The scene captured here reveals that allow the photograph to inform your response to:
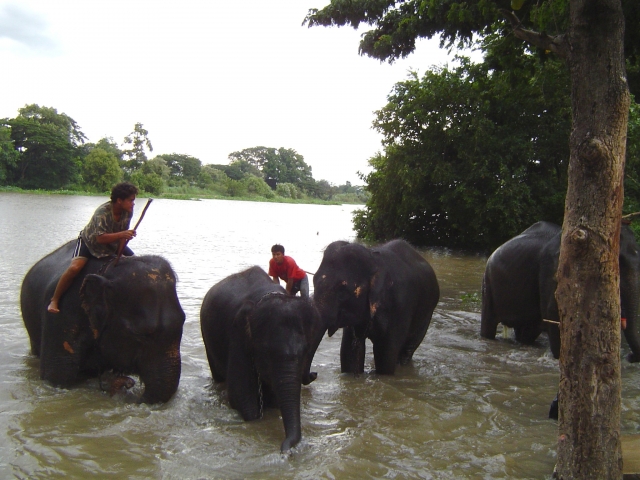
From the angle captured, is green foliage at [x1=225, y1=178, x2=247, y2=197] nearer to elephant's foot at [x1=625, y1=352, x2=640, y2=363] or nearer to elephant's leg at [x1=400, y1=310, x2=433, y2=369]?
elephant's leg at [x1=400, y1=310, x2=433, y2=369]

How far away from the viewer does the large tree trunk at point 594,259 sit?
3602 millimetres

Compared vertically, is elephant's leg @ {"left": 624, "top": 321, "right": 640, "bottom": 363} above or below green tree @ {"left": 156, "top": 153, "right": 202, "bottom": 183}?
below

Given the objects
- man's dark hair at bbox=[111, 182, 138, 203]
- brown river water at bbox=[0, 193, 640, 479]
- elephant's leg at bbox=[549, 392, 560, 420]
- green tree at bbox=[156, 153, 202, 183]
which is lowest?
brown river water at bbox=[0, 193, 640, 479]

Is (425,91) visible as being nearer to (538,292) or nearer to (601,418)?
(538,292)

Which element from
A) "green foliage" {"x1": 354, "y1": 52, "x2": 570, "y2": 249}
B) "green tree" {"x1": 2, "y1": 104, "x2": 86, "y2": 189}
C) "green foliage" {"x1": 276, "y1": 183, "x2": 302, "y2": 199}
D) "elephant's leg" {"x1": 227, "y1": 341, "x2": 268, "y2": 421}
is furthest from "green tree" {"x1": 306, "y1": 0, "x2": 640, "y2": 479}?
"green foliage" {"x1": 276, "y1": 183, "x2": 302, "y2": 199}

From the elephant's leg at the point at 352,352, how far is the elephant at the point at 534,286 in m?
2.14

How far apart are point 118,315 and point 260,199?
327ft

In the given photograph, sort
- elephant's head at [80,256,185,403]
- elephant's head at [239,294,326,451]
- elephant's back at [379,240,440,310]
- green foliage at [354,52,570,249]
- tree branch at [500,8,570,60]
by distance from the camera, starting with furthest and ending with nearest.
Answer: green foliage at [354,52,570,249]
elephant's back at [379,240,440,310]
elephant's head at [80,256,185,403]
elephant's head at [239,294,326,451]
tree branch at [500,8,570,60]

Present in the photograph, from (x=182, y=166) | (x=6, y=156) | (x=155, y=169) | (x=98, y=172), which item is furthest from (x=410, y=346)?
(x=182, y=166)

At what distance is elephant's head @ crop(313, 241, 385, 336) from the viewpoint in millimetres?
5969

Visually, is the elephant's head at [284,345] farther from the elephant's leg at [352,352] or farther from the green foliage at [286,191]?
the green foliage at [286,191]

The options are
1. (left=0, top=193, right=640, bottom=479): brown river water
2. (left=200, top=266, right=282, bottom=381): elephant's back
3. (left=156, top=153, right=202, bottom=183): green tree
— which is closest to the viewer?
(left=0, top=193, right=640, bottom=479): brown river water

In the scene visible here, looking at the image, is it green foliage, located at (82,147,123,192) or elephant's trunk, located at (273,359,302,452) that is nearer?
elephant's trunk, located at (273,359,302,452)

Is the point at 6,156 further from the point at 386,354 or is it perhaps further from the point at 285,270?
the point at 386,354
